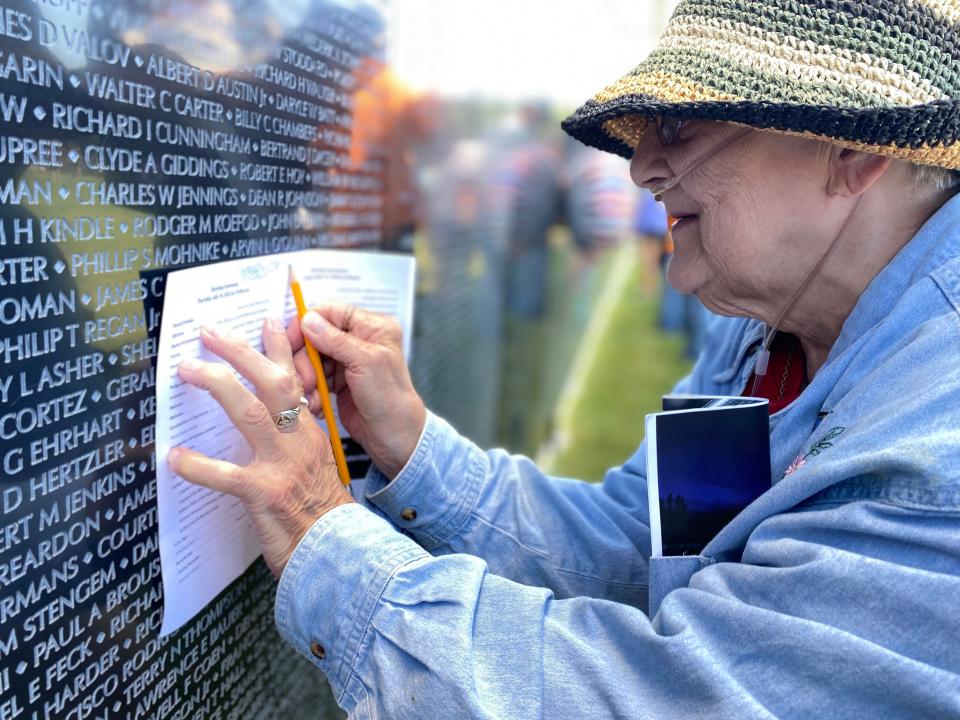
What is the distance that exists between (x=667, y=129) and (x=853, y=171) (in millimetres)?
293

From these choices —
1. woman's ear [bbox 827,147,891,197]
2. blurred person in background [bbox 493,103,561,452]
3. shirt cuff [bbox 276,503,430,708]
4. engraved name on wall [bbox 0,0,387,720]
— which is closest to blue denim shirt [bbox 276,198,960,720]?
shirt cuff [bbox 276,503,430,708]

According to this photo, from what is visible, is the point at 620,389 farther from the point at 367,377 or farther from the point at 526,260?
the point at 367,377

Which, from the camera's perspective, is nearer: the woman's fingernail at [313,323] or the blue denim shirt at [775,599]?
the blue denim shirt at [775,599]

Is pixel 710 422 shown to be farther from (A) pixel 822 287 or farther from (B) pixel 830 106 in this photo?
(B) pixel 830 106

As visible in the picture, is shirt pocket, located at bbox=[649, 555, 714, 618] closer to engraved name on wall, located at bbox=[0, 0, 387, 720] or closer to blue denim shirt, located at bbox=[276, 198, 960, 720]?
blue denim shirt, located at bbox=[276, 198, 960, 720]

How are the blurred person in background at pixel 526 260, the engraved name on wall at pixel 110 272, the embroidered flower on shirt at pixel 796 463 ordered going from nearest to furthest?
the engraved name on wall at pixel 110 272
the embroidered flower on shirt at pixel 796 463
the blurred person in background at pixel 526 260

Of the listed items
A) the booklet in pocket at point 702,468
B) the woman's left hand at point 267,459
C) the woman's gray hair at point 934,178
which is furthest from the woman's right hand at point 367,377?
the woman's gray hair at point 934,178

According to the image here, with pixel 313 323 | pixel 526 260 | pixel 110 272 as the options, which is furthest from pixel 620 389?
pixel 110 272

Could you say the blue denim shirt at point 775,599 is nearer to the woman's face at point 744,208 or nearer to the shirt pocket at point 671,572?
the shirt pocket at point 671,572

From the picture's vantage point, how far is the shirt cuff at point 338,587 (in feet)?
3.69

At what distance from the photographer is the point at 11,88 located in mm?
836

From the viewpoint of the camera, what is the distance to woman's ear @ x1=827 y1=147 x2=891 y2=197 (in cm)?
125

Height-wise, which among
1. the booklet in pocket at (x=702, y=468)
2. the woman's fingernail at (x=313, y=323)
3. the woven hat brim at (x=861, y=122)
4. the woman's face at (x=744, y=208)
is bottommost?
the booklet in pocket at (x=702, y=468)

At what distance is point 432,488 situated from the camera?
1.54m
